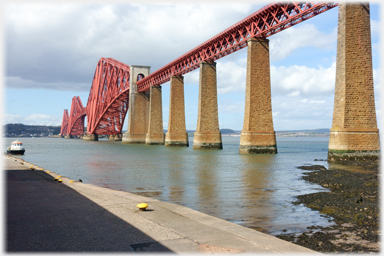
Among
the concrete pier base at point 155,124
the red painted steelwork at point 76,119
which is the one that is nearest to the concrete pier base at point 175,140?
the concrete pier base at point 155,124

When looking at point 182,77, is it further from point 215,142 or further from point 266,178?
point 266,178

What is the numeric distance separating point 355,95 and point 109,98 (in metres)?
88.9

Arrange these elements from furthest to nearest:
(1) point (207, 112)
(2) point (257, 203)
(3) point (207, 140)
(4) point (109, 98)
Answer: (4) point (109, 98) → (3) point (207, 140) → (1) point (207, 112) → (2) point (257, 203)

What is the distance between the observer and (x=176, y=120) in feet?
212

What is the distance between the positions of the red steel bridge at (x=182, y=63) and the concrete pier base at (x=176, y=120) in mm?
4044

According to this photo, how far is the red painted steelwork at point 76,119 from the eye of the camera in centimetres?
16588

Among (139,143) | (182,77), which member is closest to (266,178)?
(182,77)

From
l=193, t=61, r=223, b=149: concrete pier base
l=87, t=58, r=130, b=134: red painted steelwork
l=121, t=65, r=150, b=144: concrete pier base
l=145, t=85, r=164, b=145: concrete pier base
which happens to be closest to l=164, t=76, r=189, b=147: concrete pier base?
l=193, t=61, r=223, b=149: concrete pier base

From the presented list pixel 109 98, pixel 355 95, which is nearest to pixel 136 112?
pixel 109 98

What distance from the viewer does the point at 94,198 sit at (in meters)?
10.6

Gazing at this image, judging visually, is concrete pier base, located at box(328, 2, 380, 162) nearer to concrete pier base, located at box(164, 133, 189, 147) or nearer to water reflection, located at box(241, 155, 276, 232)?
water reflection, located at box(241, 155, 276, 232)

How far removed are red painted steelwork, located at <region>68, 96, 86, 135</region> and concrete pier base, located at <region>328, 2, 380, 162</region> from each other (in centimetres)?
14862

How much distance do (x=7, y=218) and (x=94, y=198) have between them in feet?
9.93

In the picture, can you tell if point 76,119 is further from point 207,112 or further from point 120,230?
point 120,230
